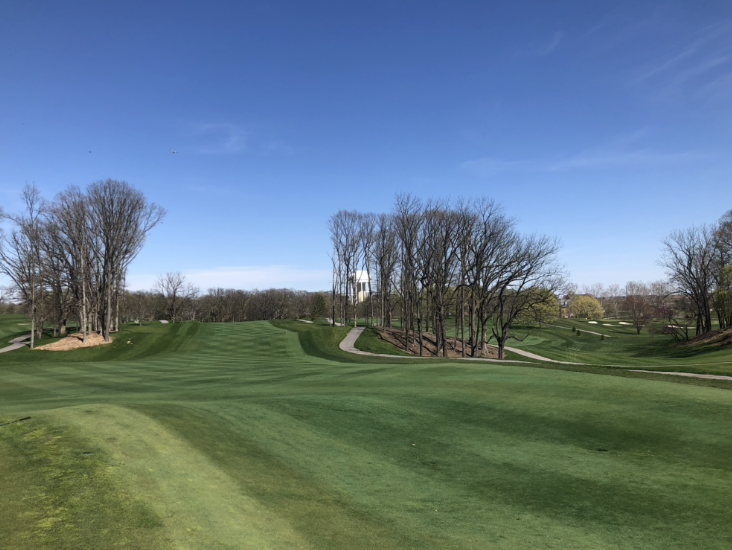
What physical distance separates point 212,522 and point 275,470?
8.89 ft

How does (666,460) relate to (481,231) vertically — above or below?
below

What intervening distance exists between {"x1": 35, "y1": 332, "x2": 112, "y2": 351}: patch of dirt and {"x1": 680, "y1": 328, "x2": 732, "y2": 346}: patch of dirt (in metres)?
62.7

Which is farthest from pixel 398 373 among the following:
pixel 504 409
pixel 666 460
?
pixel 666 460

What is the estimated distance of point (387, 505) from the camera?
281 inches

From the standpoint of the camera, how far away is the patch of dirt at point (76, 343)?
43.9m

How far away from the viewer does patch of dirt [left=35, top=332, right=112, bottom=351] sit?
43872 mm

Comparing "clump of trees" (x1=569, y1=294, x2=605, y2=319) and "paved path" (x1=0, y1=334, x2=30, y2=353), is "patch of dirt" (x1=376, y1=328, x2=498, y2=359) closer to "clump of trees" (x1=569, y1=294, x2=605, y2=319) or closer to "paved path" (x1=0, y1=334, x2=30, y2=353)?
"paved path" (x1=0, y1=334, x2=30, y2=353)

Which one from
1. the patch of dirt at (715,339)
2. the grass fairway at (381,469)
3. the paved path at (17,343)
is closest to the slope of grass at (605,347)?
the patch of dirt at (715,339)

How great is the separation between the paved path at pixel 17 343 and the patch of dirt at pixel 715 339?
70116 millimetres

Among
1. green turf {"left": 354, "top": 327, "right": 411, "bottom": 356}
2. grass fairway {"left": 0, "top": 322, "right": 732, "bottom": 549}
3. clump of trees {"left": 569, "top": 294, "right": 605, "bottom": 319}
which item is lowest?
green turf {"left": 354, "top": 327, "right": 411, "bottom": 356}

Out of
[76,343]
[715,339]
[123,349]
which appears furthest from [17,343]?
[715,339]

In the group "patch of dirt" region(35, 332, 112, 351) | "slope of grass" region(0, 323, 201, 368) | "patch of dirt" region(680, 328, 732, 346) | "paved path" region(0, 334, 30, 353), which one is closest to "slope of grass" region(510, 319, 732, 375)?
"patch of dirt" region(680, 328, 732, 346)

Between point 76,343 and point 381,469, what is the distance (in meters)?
46.5

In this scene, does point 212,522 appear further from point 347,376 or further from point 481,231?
point 481,231
